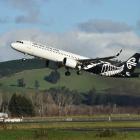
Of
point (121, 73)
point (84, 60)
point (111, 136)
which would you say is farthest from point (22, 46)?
point (111, 136)

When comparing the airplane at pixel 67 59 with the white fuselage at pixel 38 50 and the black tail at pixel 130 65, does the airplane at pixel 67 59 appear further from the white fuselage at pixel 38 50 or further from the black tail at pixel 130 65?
the black tail at pixel 130 65

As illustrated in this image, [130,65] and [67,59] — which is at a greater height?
[130,65]

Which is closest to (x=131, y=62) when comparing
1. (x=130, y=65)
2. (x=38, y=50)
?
(x=130, y=65)

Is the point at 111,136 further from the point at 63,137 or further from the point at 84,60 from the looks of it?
the point at 84,60

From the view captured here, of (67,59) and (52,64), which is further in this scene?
(52,64)

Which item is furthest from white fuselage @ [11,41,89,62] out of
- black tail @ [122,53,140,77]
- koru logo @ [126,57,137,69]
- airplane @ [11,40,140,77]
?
koru logo @ [126,57,137,69]

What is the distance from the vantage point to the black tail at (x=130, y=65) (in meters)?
150

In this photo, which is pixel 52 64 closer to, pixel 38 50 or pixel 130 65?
pixel 38 50

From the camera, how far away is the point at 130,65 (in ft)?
517

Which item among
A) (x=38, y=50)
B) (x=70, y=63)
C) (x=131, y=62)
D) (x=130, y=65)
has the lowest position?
(x=70, y=63)

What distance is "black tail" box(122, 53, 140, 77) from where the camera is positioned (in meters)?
150

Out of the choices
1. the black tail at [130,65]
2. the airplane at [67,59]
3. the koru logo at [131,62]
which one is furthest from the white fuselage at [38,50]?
the koru logo at [131,62]

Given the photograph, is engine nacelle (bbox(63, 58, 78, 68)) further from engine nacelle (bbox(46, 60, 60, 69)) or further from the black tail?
the black tail

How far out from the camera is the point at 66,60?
125 metres
